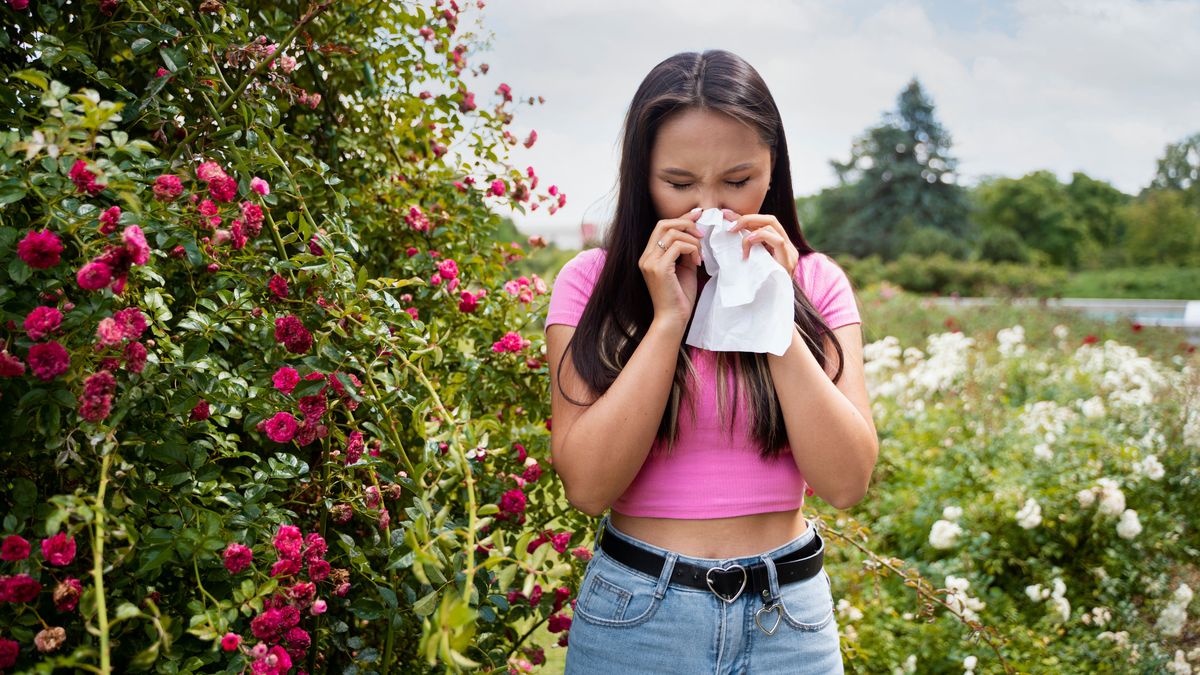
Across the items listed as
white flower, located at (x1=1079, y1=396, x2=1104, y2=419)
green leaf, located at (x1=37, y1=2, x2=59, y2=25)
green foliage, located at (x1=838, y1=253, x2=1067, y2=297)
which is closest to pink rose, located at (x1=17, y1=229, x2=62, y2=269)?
green leaf, located at (x1=37, y1=2, x2=59, y2=25)

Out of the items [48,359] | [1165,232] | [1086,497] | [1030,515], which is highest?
[1165,232]

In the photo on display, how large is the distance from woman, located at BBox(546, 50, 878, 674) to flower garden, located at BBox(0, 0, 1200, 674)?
6.9 inches

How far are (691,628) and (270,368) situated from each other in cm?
80

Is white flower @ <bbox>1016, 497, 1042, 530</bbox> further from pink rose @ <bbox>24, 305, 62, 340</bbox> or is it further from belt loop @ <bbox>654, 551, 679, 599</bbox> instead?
pink rose @ <bbox>24, 305, 62, 340</bbox>

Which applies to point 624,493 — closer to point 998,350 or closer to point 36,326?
point 36,326

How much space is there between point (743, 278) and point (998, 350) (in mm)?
5562

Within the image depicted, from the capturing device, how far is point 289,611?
50.2 inches

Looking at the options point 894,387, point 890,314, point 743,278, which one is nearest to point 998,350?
point 894,387

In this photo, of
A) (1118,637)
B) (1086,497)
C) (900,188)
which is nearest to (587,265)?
(1118,637)

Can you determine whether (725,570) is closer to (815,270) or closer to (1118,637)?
(815,270)

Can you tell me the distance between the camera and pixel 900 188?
42.8 m

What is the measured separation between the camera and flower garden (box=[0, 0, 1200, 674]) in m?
1.08

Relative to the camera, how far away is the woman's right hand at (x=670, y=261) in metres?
1.50

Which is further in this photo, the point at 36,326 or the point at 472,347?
the point at 472,347
